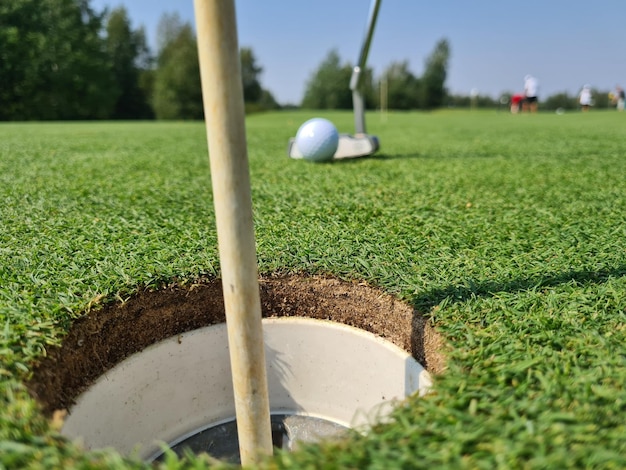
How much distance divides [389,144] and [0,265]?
5821 mm

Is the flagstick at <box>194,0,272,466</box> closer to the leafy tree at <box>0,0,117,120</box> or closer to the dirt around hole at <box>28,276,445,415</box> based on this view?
the dirt around hole at <box>28,276,445,415</box>

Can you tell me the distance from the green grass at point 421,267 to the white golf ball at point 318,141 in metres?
0.18

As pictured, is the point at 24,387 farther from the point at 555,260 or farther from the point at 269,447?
the point at 555,260

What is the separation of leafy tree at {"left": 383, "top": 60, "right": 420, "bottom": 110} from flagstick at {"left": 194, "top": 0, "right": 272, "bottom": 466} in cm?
5861

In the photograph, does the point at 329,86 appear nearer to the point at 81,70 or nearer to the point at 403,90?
the point at 403,90

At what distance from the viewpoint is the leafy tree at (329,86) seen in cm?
6250

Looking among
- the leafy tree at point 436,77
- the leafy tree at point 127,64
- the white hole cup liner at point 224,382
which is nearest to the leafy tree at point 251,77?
the leafy tree at point 127,64

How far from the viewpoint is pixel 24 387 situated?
137 cm

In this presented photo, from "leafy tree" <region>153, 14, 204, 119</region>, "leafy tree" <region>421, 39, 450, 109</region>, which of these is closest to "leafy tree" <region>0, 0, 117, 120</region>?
"leafy tree" <region>153, 14, 204, 119</region>

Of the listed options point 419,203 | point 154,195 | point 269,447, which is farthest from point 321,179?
point 269,447

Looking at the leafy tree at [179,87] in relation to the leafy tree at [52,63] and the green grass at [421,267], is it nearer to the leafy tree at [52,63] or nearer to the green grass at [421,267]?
the leafy tree at [52,63]

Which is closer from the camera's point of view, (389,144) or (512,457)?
(512,457)

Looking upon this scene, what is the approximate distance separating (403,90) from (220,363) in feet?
202

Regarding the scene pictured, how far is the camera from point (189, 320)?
2.30m
